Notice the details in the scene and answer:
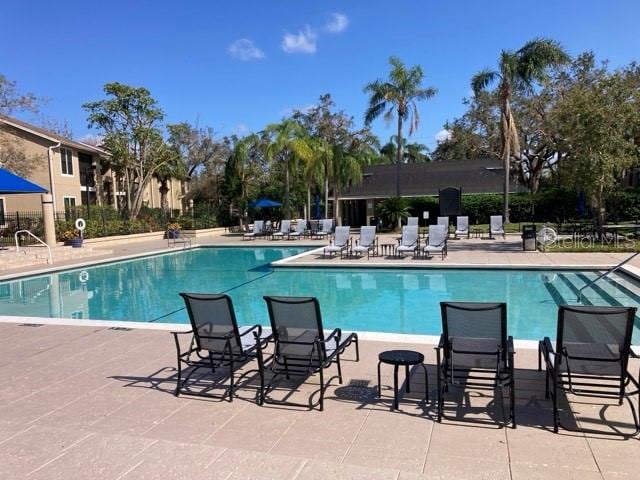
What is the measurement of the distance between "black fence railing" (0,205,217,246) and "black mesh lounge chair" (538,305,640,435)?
2218cm

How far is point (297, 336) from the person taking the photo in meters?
4.48

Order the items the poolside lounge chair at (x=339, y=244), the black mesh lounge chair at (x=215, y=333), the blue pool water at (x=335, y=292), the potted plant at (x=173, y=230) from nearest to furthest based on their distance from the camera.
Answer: the black mesh lounge chair at (x=215, y=333) → the blue pool water at (x=335, y=292) → the poolside lounge chair at (x=339, y=244) → the potted plant at (x=173, y=230)

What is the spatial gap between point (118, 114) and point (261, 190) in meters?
10.0

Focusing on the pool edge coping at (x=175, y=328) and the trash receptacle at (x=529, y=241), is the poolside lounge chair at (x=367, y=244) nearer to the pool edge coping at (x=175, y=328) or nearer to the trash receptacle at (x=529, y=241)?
the trash receptacle at (x=529, y=241)

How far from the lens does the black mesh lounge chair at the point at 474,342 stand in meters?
3.88

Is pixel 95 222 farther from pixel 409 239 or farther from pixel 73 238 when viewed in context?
pixel 409 239

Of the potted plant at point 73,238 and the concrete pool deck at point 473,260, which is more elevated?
the potted plant at point 73,238

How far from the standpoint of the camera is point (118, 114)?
99.7 feet

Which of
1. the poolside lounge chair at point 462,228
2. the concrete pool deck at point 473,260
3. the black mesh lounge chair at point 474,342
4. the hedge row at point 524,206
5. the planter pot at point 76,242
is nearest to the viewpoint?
the black mesh lounge chair at point 474,342

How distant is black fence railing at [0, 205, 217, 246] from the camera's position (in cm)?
2228

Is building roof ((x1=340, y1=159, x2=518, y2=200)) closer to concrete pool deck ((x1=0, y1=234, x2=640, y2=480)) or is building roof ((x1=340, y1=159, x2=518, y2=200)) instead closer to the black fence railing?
the black fence railing

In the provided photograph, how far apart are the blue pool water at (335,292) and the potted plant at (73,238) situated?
14.3ft

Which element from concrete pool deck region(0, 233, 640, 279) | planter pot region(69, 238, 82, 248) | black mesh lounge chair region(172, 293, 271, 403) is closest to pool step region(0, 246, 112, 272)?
concrete pool deck region(0, 233, 640, 279)

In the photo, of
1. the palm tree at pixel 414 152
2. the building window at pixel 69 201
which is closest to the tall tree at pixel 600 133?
the building window at pixel 69 201
